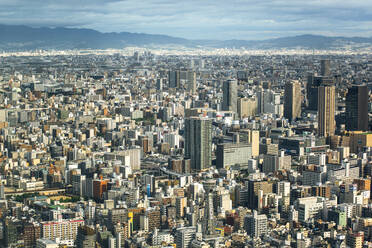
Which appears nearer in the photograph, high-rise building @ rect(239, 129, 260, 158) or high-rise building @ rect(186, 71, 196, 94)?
high-rise building @ rect(239, 129, 260, 158)

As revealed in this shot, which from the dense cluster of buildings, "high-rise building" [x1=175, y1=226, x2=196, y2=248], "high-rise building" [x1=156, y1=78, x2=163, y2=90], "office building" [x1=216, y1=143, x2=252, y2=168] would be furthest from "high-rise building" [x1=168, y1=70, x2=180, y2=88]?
"high-rise building" [x1=175, y1=226, x2=196, y2=248]

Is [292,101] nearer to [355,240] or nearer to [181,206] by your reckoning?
[181,206]

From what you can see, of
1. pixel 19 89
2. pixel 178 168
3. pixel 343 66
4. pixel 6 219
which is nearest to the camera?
pixel 6 219

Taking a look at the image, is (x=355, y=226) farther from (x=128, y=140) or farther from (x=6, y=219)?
(x=128, y=140)

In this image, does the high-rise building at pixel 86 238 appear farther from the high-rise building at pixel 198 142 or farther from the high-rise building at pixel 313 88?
the high-rise building at pixel 313 88

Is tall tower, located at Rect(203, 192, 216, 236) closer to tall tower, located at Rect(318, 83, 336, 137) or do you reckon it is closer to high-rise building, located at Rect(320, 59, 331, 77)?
tall tower, located at Rect(318, 83, 336, 137)

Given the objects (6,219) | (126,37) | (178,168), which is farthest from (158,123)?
(126,37)

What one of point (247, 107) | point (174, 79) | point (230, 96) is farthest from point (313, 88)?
point (174, 79)

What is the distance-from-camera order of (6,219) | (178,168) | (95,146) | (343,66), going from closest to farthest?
1. (6,219)
2. (178,168)
3. (95,146)
4. (343,66)
